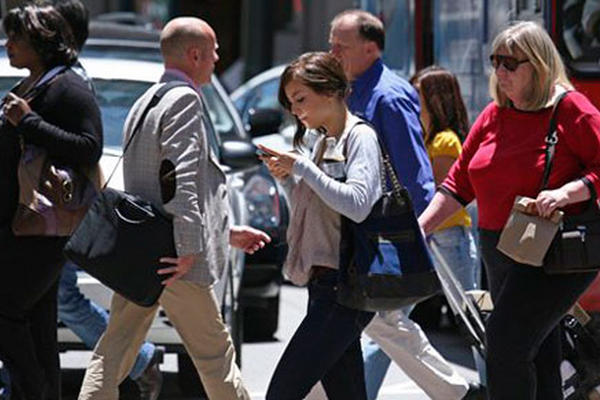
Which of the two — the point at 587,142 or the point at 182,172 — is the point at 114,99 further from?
the point at 587,142

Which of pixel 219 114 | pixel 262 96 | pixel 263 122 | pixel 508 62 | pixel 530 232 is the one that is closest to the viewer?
pixel 530 232

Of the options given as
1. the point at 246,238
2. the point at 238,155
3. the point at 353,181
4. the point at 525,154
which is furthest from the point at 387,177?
the point at 238,155

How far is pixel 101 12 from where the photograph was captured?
3344 cm

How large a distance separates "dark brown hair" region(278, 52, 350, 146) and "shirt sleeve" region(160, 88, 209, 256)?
368mm

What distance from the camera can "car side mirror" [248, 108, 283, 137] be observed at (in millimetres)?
10000

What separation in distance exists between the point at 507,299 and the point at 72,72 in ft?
6.31

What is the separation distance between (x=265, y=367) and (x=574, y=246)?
389 cm

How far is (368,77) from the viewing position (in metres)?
7.40

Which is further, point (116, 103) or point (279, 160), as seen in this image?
point (116, 103)

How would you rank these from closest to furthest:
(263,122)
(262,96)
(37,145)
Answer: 1. (37,145)
2. (263,122)
3. (262,96)

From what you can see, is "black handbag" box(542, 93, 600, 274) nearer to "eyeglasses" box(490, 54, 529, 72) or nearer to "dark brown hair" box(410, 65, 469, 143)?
"eyeglasses" box(490, 54, 529, 72)

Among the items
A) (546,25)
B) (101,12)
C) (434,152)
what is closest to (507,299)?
(434,152)

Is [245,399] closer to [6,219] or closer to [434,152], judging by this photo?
[6,219]

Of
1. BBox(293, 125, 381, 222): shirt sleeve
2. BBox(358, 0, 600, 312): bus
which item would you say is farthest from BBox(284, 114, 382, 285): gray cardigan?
BBox(358, 0, 600, 312): bus
